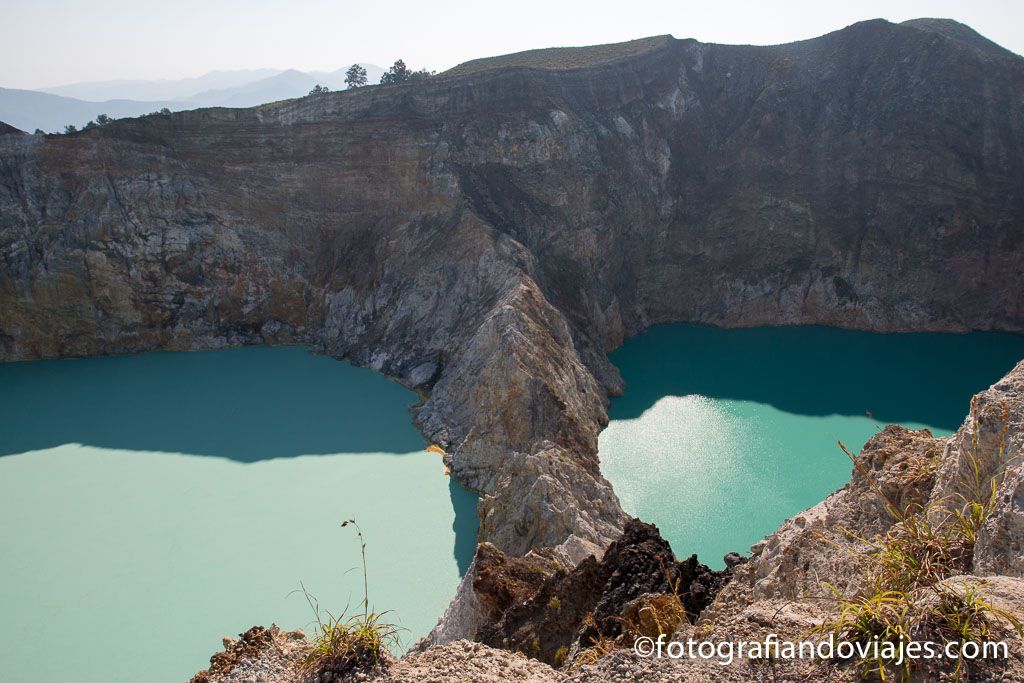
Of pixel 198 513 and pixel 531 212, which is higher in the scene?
pixel 531 212

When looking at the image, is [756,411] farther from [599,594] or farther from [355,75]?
[355,75]

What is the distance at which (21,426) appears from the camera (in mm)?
23594

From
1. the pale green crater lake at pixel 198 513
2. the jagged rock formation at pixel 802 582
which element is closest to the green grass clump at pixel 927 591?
the jagged rock formation at pixel 802 582

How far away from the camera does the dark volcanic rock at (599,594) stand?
6.92 metres

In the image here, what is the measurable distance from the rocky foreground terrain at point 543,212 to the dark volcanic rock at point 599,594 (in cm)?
1294

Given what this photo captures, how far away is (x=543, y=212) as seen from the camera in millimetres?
30438

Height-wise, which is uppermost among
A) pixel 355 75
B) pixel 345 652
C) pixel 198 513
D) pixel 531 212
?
pixel 355 75

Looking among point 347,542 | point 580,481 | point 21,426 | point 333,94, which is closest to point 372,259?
point 333,94

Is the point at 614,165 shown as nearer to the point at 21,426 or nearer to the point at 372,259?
the point at 372,259

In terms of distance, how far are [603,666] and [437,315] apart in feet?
75.8

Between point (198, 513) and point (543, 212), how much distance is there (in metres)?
18.5

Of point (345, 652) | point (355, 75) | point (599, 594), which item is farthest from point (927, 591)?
point (355, 75)

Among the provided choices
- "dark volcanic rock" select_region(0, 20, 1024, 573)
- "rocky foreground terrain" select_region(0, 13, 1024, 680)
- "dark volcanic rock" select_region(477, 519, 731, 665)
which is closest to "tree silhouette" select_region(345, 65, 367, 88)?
"rocky foreground terrain" select_region(0, 13, 1024, 680)

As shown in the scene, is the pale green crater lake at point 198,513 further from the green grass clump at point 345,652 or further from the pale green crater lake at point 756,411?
the green grass clump at point 345,652
